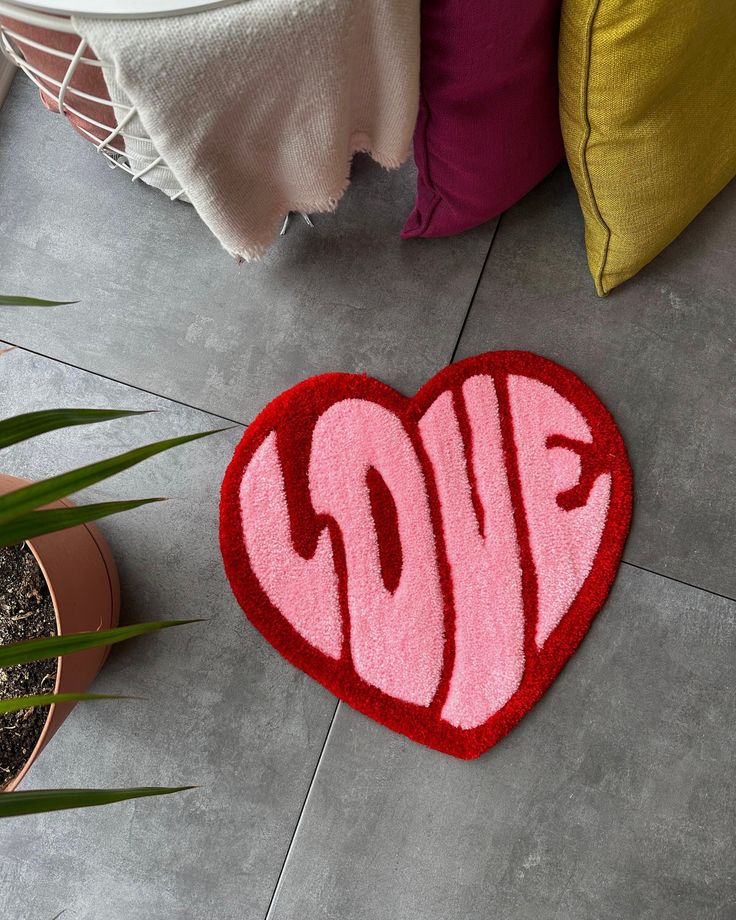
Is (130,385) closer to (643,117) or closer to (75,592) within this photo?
(75,592)

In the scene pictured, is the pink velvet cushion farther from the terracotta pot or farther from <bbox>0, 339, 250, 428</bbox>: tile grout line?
the terracotta pot

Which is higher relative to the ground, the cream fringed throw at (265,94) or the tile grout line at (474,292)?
the cream fringed throw at (265,94)

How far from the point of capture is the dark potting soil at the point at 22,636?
0.89m

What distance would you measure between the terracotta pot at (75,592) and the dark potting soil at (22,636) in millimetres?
23

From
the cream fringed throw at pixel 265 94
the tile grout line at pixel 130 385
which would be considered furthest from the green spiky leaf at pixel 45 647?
the tile grout line at pixel 130 385

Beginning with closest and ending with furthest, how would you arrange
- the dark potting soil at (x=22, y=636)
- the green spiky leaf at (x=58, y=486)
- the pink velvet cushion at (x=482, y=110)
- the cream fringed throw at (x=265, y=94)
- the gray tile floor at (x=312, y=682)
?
the green spiky leaf at (x=58, y=486), the cream fringed throw at (x=265, y=94), the pink velvet cushion at (x=482, y=110), the dark potting soil at (x=22, y=636), the gray tile floor at (x=312, y=682)

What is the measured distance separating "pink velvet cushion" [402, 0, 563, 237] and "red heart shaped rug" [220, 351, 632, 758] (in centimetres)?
21

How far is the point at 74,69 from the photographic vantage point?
0.69m

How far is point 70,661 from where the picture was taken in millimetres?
893

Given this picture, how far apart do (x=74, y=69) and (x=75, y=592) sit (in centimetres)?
54

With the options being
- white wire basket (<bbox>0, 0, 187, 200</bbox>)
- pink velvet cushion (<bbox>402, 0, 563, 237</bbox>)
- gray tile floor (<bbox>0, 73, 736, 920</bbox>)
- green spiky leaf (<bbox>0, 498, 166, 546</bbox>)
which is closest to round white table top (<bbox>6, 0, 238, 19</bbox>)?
white wire basket (<bbox>0, 0, 187, 200</bbox>)

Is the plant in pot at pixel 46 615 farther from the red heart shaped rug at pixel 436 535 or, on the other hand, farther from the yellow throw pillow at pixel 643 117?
the yellow throw pillow at pixel 643 117

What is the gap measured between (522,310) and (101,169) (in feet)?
2.12

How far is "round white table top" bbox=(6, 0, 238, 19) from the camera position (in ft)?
1.98
